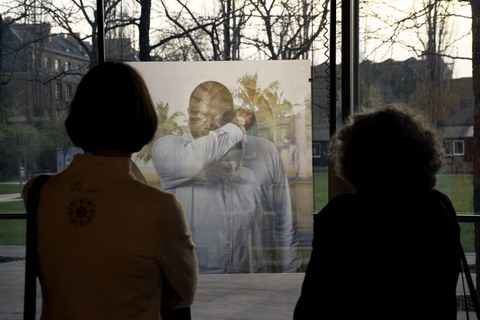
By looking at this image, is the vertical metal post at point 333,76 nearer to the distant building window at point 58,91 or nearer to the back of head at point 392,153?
the distant building window at point 58,91

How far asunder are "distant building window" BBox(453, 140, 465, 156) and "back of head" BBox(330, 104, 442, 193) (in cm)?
269

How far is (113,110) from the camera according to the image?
1.95 meters

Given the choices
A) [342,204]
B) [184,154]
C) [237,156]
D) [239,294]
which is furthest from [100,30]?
[342,204]

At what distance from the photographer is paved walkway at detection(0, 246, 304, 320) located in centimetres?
486

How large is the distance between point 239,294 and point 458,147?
1710 millimetres

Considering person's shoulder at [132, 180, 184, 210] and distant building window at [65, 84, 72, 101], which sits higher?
distant building window at [65, 84, 72, 101]

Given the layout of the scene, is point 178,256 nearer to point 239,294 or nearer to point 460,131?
point 460,131

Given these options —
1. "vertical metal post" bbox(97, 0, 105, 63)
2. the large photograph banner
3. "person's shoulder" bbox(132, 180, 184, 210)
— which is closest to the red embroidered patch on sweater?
"person's shoulder" bbox(132, 180, 184, 210)

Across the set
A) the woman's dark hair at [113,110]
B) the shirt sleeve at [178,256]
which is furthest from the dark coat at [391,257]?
the woman's dark hair at [113,110]

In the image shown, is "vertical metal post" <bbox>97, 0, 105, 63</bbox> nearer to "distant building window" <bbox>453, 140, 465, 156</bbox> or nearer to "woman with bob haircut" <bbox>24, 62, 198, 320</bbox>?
"distant building window" <bbox>453, 140, 465, 156</bbox>

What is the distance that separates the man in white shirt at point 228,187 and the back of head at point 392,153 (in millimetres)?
2680

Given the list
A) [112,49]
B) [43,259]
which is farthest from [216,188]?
[43,259]

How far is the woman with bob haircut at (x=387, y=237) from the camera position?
73.2 inches

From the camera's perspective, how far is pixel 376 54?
181 inches
